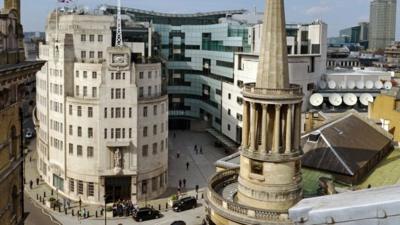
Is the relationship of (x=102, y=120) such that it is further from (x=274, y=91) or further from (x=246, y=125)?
(x=274, y=91)

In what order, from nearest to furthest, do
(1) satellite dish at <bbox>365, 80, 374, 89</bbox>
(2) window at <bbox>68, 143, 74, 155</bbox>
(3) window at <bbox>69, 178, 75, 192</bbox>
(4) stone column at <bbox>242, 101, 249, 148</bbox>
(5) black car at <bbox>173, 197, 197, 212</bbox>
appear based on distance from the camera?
(4) stone column at <bbox>242, 101, 249, 148</bbox>
(5) black car at <bbox>173, 197, 197, 212</bbox>
(2) window at <bbox>68, 143, 74, 155</bbox>
(3) window at <bbox>69, 178, 75, 192</bbox>
(1) satellite dish at <bbox>365, 80, 374, 89</bbox>

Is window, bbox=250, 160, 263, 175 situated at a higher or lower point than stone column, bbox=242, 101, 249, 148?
lower

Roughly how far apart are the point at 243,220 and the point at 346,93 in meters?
65.9

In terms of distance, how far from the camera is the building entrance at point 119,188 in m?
75.2

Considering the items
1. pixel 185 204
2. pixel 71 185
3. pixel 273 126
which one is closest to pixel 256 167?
pixel 273 126

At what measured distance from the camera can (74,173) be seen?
7625cm

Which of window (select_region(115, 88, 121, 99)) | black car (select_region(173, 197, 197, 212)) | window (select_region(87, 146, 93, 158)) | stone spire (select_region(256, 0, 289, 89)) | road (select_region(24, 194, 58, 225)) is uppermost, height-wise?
stone spire (select_region(256, 0, 289, 89))

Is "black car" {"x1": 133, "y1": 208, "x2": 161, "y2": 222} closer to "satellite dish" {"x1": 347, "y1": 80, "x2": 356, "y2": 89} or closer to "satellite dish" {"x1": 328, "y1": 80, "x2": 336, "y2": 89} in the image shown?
"satellite dish" {"x1": 328, "y1": 80, "x2": 336, "y2": 89}

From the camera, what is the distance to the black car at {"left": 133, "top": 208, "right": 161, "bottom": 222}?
219 ft

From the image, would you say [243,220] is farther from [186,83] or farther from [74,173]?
[186,83]

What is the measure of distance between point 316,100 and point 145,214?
130 ft

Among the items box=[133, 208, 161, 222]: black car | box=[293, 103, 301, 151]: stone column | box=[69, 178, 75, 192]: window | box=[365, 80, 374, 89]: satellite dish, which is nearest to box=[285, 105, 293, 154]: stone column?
box=[293, 103, 301, 151]: stone column

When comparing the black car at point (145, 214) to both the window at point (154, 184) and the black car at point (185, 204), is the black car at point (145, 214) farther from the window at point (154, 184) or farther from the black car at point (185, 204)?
the window at point (154, 184)

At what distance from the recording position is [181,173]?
88.4 metres
